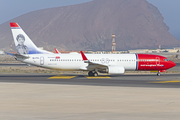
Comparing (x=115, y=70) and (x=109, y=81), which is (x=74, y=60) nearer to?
(x=115, y=70)

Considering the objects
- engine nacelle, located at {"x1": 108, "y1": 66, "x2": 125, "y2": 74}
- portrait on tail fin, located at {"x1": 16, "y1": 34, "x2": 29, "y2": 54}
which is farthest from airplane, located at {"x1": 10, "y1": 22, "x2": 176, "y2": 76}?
engine nacelle, located at {"x1": 108, "y1": 66, "x2": 125, "y2": 74}

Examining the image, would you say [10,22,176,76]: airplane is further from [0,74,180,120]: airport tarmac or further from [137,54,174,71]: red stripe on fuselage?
[0,74,180,120]: airport tarmac

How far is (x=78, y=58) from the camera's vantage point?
48.9 meters

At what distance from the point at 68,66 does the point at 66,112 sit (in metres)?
31.0

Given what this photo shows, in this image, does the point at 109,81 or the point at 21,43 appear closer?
the point at 109,81

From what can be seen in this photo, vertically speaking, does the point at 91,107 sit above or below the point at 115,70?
below

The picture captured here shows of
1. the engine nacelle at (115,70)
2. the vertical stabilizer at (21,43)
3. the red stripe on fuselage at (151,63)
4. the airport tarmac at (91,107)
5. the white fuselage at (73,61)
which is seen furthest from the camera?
the red stripe on fuselage at (151,63)

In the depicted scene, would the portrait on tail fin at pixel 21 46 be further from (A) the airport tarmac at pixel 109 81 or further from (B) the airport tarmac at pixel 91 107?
(B) the airport tarmac at pixel 91 107

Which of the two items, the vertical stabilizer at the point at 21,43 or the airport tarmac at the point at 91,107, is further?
the vertical stabilizer at the point at 21,43

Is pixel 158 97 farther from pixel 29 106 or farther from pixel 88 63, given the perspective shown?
pixel 88 63

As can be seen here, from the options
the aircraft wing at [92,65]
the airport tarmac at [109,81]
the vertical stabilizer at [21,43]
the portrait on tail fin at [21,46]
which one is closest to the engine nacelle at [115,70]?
the aircraft wing at [92,65]

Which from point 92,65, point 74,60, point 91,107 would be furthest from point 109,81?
point 91,107

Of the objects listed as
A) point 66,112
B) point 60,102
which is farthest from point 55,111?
point 60,102

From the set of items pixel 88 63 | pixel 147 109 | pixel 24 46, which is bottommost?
pixel 147 109
